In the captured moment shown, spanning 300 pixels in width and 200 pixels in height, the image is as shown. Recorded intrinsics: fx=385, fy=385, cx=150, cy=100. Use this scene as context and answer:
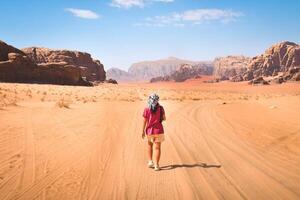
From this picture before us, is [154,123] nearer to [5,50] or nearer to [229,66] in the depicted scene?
[5,50]

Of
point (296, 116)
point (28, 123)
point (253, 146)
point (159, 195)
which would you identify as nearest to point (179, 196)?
point (159, 195)

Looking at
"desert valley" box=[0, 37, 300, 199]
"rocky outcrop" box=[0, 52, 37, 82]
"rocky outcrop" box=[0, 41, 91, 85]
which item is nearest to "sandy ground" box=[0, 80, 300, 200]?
"desert valley" box=[0, 37, 300, 199]

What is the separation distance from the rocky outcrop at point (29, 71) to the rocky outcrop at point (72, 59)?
638 inches

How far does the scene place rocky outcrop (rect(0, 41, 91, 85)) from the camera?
174 ft

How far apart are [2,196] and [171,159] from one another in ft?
14.0

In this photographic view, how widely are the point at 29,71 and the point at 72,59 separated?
4425 cm

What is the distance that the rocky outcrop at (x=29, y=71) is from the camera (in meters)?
53.1

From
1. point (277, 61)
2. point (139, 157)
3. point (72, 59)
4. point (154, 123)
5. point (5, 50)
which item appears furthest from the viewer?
point (277, 61)

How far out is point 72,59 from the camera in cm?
9956

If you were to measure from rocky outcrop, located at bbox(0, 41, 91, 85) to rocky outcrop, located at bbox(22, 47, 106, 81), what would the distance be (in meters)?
16.2

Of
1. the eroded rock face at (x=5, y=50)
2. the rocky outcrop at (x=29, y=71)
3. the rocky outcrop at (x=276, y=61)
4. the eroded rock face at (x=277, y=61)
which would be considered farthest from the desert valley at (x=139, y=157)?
the eroded rock face at (x=277, y=61)

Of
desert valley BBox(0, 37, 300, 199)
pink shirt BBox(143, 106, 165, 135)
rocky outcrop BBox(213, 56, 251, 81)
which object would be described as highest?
rocky outcrop BBox(213, 56, 251, 81)

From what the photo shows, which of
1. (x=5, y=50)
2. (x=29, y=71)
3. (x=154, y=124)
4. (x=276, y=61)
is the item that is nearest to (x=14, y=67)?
(x=29, y=71)

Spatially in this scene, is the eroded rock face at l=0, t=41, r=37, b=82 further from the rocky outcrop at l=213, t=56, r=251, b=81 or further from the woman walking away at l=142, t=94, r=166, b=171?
the rocky outcrop at l=213, t=56, r=251, b=81
